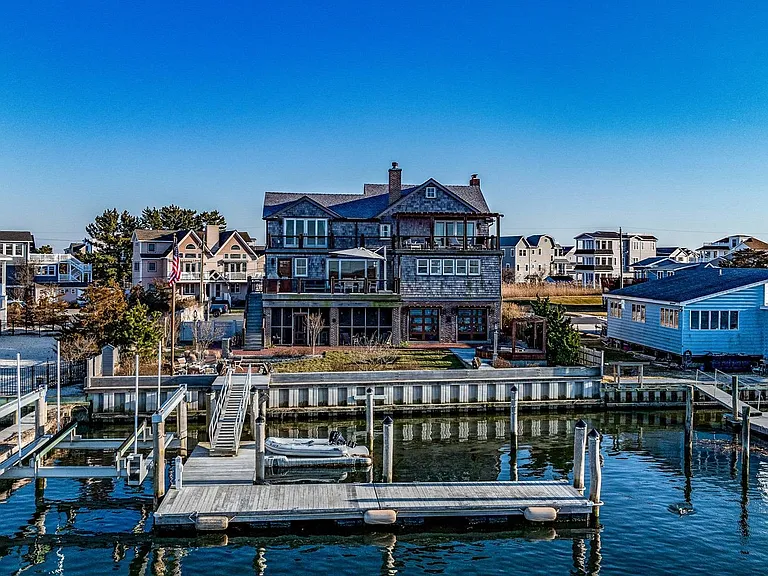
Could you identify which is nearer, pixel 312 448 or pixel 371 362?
pixel 312 448

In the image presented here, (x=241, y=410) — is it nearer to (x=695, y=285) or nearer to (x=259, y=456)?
(x=259, y=456)

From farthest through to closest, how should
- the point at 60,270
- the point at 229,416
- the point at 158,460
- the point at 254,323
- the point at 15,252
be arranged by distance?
1. the point at 60,270
2. the point at 15,252
3. the point at 254,323
4. the point at 229,416
5. the point at 158,460

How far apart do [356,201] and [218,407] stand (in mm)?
26716

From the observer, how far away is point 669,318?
1647 inches

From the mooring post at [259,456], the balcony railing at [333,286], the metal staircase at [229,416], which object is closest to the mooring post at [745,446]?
the mooring post at [259,456]

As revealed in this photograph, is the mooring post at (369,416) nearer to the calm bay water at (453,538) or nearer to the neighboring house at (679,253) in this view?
the calm bay water at (453,538)

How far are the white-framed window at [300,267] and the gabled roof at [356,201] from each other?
3470 mm

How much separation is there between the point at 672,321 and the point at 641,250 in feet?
303

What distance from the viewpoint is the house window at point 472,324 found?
48312mm

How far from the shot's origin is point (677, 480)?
2453 centimetres

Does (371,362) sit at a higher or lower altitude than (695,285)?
lower

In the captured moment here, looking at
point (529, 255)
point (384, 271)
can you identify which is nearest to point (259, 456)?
point (384, 271)

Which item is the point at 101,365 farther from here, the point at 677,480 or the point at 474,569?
the point at 677,480

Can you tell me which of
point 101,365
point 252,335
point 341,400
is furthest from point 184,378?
point 252,335
